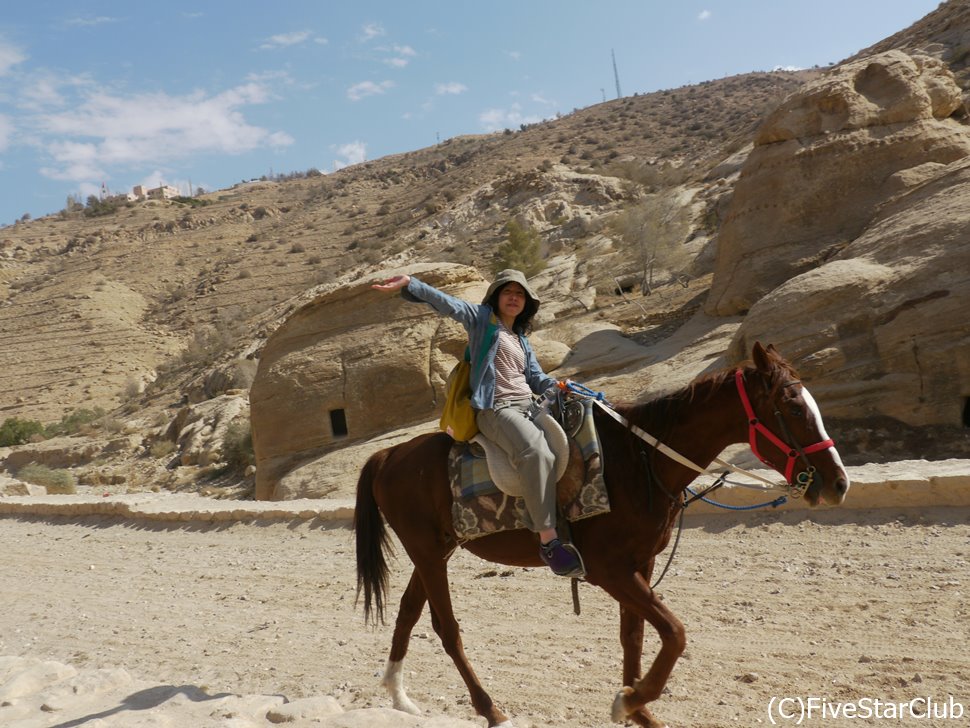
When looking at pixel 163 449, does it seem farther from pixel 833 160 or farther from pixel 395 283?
pixel 395 283

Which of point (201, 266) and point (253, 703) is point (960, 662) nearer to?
point (253, 703)

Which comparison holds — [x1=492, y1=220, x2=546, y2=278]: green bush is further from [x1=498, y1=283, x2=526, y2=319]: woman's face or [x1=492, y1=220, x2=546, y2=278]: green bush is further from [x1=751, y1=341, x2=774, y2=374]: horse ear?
[x1=751, y1=341, x2=774, y2=374]: horse ear

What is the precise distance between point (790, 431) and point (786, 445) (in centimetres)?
8

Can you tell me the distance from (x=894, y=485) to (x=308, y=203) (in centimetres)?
7426

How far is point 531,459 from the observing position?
14.9ft

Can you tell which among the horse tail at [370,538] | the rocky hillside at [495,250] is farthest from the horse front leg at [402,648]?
the rocky hillside at [495,250]

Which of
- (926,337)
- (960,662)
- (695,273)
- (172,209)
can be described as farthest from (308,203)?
(960,662)

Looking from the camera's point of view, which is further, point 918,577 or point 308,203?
point 308,203

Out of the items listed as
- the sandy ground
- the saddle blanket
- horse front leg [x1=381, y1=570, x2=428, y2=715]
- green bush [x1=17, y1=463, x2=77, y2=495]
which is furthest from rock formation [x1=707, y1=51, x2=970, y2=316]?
green bush [x1=17, y1=463, x2=77, y2=495]

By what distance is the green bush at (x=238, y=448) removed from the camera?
74.5 feet

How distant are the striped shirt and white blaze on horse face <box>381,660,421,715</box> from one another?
1919 millimetres

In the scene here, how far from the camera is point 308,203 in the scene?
76.6 meters

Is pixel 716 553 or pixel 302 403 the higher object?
pixel 302 403

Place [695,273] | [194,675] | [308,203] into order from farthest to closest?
[308,203] → [695,273] → [194,675]
